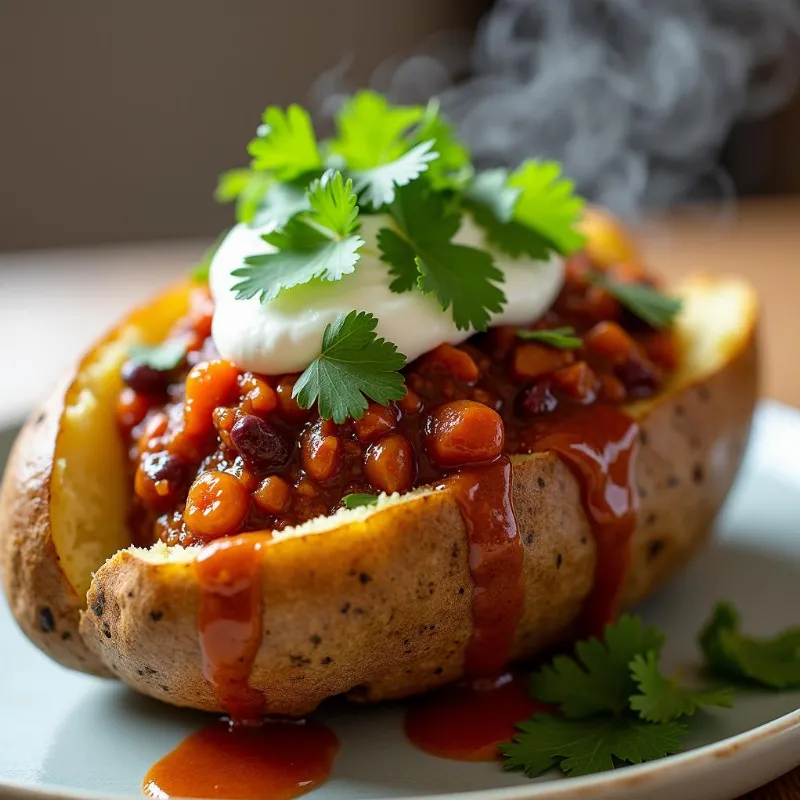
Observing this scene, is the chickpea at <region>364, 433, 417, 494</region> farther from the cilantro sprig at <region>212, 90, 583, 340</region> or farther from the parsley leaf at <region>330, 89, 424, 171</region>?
the parsley leaf at <region>330, 89, 424, 171</region>

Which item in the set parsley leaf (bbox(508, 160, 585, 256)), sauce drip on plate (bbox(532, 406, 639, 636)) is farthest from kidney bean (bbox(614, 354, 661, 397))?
parsley leaf (bbox(508, 160, 585, 256))

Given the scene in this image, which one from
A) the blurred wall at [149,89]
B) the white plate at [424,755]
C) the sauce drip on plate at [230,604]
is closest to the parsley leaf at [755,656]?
the white plate at [424,755]

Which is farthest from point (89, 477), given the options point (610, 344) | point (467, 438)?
point (610, 344)

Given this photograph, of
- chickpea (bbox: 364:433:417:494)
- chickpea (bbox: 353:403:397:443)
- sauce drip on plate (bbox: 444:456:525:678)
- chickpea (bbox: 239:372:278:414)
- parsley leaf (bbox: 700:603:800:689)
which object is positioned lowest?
parsley leaf (bbox: 700:603:800:689)

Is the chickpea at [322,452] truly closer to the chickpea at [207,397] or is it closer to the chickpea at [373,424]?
the chickpea at [373,424]

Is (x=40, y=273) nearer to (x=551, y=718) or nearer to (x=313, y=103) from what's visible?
(x=313, y=103)

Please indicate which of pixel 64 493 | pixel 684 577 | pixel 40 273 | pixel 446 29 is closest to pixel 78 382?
pixel 64 493
